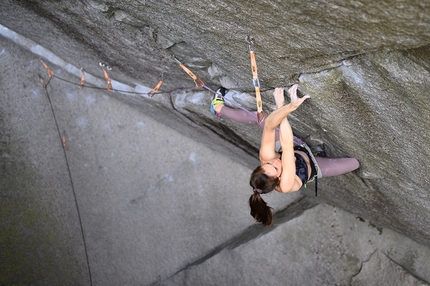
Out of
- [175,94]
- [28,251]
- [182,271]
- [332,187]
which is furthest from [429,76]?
[28,251]

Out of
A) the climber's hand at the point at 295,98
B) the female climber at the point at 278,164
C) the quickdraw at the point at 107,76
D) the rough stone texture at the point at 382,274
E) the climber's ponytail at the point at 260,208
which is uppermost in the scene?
the climber's hand at the point at 295,98

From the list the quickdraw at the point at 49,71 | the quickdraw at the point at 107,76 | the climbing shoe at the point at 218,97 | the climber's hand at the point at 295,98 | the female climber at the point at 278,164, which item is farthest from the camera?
the quickdraw at the point at 49,71

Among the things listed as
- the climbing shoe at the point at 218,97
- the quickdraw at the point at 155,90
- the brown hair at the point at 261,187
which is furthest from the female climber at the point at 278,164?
the quickdraw at the point at 155,90

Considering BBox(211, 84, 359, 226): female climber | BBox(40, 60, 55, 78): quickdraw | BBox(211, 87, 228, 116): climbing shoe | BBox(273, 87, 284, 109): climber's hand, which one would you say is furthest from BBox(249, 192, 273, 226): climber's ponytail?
BBox(40, 60, 55, 78): quickdraw

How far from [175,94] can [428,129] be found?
2.13 metres

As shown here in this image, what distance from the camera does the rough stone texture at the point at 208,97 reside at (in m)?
1.85

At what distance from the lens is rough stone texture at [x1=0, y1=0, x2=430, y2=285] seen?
185 centimetres

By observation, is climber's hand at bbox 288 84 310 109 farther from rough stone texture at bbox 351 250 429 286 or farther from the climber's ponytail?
rough stone texture at bbox 351 250 429 286

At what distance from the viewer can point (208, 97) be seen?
11.3 ft

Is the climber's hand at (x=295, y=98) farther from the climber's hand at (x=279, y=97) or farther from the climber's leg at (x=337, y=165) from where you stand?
the climber's leg at (x=337, y=165)

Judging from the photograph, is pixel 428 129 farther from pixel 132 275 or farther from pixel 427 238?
pixel 132 275

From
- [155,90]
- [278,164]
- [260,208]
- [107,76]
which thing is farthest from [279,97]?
[107,76]

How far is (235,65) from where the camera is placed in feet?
8.66

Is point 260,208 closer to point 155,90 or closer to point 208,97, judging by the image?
point 208,97
